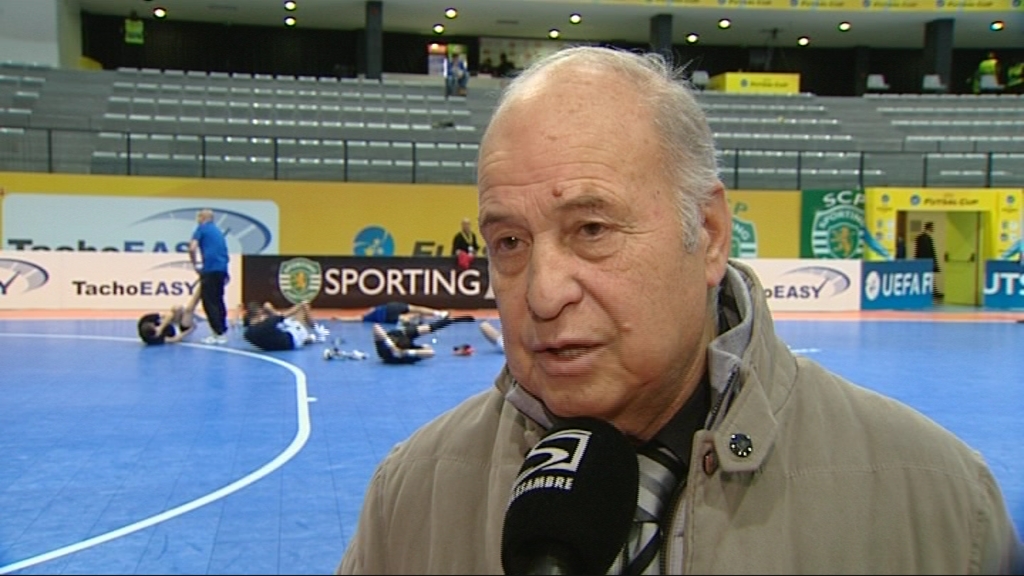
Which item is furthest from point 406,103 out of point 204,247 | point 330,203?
point 204,247

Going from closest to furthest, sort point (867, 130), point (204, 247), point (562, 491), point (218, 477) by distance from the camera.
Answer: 1. point (562, 491)
2. point (218, 477)
3. point (204, 247)
4. point (867, 130)

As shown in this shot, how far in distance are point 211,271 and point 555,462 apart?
1347 cm

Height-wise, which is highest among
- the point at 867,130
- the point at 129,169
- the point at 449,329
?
the point at 867,130

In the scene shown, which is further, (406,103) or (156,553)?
(406,103)

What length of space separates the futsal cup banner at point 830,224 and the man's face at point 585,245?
23.9 meters

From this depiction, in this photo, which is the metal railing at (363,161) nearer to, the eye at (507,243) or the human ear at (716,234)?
the human ear at (716,234)

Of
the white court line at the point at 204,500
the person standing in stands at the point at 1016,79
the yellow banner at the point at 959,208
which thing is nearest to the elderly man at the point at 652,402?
the white court line at the point at 204,500

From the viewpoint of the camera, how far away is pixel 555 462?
109 centimetres

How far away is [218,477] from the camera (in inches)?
231

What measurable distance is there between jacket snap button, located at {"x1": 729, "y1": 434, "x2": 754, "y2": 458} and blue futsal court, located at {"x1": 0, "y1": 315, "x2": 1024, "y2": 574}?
1755mm

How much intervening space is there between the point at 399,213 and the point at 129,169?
19.9ft

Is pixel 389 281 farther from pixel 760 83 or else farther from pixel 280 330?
pixel 760 83

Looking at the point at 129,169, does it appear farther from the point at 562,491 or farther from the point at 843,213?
the point at 562,491

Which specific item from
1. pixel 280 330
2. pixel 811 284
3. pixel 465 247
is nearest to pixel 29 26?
pixel 280 330
